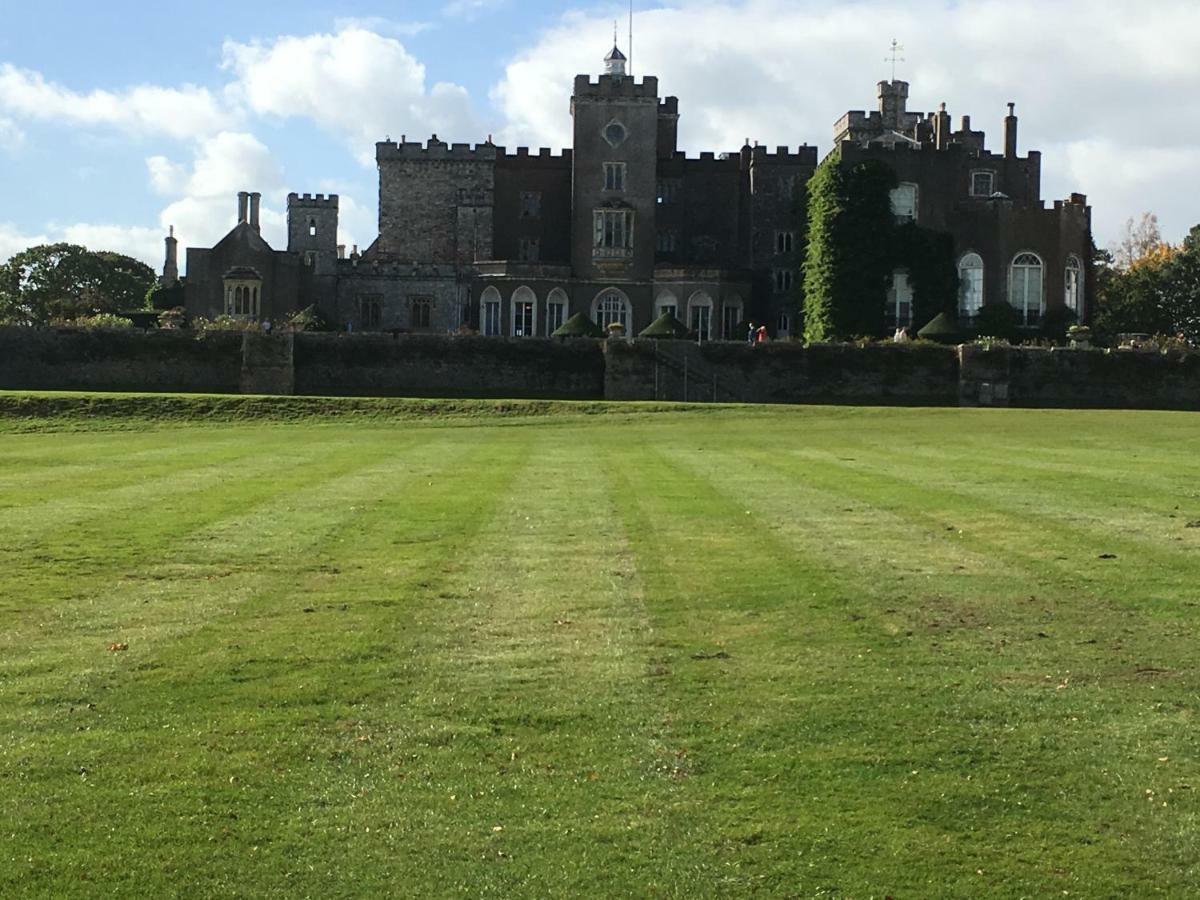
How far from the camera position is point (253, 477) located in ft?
71.1

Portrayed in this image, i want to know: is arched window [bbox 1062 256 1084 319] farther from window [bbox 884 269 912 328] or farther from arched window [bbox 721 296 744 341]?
arched window [bbox 721 296 744 341]

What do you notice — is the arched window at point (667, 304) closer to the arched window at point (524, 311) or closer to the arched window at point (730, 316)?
the arched window at point (730, 316)

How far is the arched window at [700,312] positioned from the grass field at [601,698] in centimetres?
5513

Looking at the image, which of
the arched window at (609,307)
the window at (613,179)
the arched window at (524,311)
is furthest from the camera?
the window at (613,179)

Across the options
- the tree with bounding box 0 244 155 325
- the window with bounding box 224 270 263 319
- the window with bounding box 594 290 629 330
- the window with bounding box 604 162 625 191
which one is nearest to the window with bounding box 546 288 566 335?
the window with bounding box 594 290 629 330

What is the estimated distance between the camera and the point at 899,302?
68.0 m

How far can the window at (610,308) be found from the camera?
73.0 metres

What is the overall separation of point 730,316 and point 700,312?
1.63 metres

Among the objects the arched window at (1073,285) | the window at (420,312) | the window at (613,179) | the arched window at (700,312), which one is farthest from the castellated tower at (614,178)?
the arched window at (1073,285)

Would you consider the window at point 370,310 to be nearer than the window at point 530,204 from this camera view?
Yes

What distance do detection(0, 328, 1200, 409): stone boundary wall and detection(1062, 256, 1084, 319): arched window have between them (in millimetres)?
14604

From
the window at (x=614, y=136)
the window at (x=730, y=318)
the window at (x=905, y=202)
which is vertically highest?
the window at (x=614, y=136)

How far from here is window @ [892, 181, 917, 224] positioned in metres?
68.0

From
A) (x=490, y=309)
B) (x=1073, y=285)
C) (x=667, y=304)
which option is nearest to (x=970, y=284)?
(x=1073, y=285)
